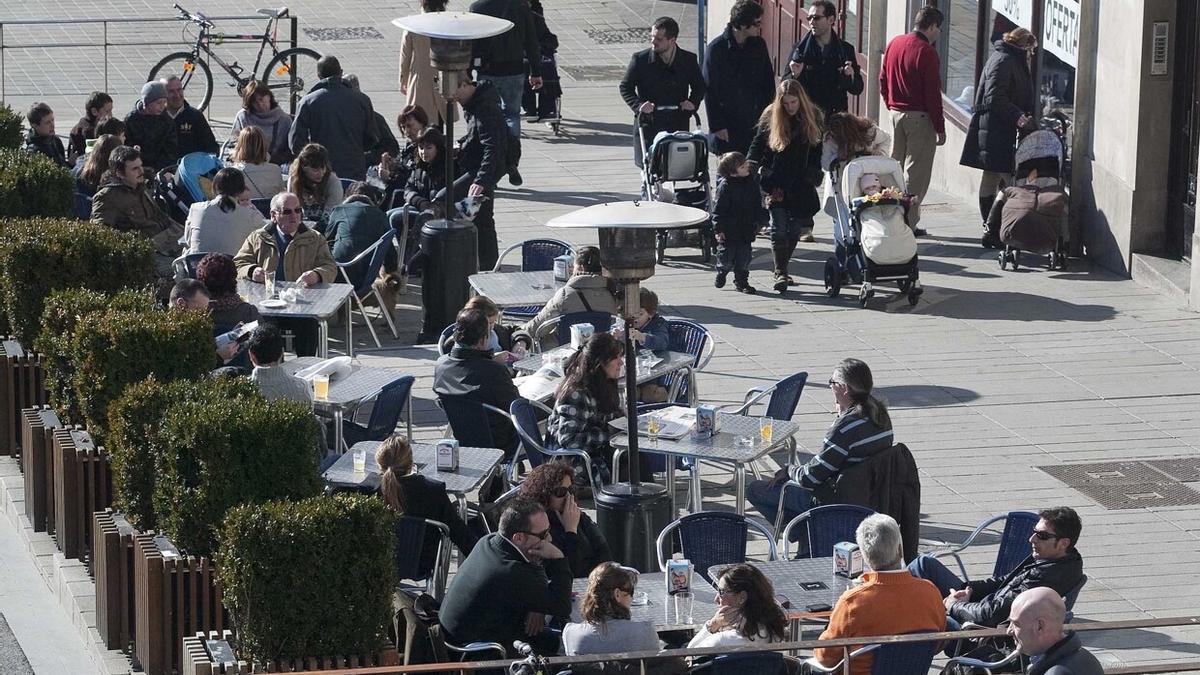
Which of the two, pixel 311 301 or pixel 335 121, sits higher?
pixel 335 121

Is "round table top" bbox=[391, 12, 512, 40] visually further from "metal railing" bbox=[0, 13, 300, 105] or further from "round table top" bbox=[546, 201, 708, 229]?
"metal railing" bbox=[0, 13, 300, 105]

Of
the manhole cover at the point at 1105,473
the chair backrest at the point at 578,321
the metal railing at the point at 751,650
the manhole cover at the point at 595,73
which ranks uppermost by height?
the manhole cover at the point at 595,73

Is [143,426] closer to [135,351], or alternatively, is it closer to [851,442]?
[135,351]

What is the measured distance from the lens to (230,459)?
9844mm

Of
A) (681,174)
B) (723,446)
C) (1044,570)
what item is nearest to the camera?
(1044,570)

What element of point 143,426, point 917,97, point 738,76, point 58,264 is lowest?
point 143,426

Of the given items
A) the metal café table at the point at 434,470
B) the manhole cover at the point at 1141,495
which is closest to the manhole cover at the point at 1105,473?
the manhole cover at the point at 1141,495

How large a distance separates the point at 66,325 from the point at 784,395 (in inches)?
164

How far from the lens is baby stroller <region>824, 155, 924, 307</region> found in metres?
16.6

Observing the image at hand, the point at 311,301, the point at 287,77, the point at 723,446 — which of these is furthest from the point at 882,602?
the point at 287,77

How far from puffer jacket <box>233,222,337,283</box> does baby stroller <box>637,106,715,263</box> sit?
415 centimetres

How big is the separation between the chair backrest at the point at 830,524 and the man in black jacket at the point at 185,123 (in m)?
9.84

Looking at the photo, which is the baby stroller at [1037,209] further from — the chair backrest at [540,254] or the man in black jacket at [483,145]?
the man in black jacket at [483,145]

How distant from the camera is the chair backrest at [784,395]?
1236 cm
